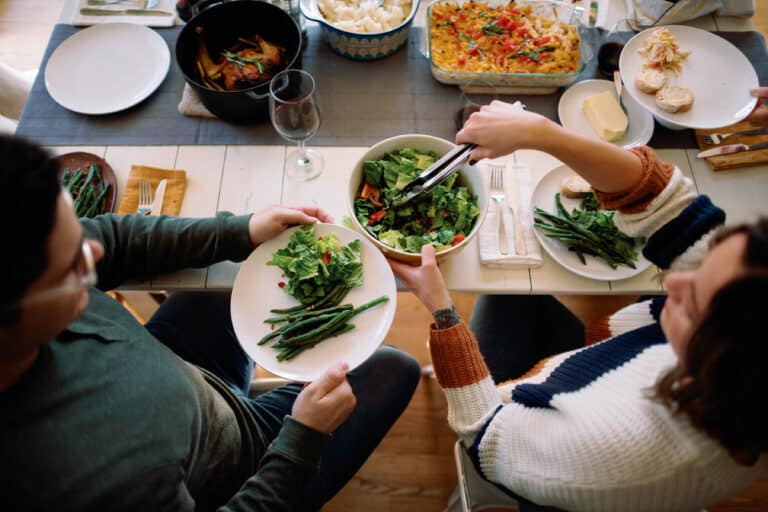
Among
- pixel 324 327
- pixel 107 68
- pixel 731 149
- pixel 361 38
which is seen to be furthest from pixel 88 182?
pixel 731 149

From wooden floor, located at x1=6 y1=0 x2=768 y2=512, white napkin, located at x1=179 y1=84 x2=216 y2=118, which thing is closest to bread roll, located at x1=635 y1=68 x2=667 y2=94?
wooden floor, located at x1=6 y1=0 x2=768 y2=512

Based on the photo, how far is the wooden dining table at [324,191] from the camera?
50.6 inches

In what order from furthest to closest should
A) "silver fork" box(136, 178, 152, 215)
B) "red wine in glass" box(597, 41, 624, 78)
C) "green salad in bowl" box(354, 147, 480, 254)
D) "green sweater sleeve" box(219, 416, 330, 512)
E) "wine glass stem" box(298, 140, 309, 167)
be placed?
"red wine in glass" box(597, 41, 624, 78)
"wine glass stem" box(298, 140, 309, 167)
"silver fork" box(136, 178, 152, 215)
"green salad in bowl" box(354, 147, 480, 254)
"green sweater sleeve" box(219, 416, 330, 512)

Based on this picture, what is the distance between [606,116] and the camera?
4.85ft

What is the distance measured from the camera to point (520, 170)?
1.43m

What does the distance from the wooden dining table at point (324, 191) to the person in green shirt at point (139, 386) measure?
15 cm

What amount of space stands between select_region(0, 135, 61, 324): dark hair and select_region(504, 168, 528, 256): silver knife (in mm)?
1028

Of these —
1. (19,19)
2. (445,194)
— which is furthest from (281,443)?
(19,19)

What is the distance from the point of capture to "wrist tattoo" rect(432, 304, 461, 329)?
1191 millimetres

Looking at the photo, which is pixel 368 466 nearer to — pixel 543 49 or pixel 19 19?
pixel 543 49

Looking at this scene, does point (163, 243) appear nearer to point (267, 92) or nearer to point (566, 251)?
point (267, 92)

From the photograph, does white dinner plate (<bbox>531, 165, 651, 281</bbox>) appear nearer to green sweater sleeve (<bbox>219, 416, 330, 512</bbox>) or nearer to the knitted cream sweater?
the knitted cream sweater

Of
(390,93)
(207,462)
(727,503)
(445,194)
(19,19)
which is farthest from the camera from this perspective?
(19,19)

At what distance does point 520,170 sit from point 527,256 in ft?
0.94
